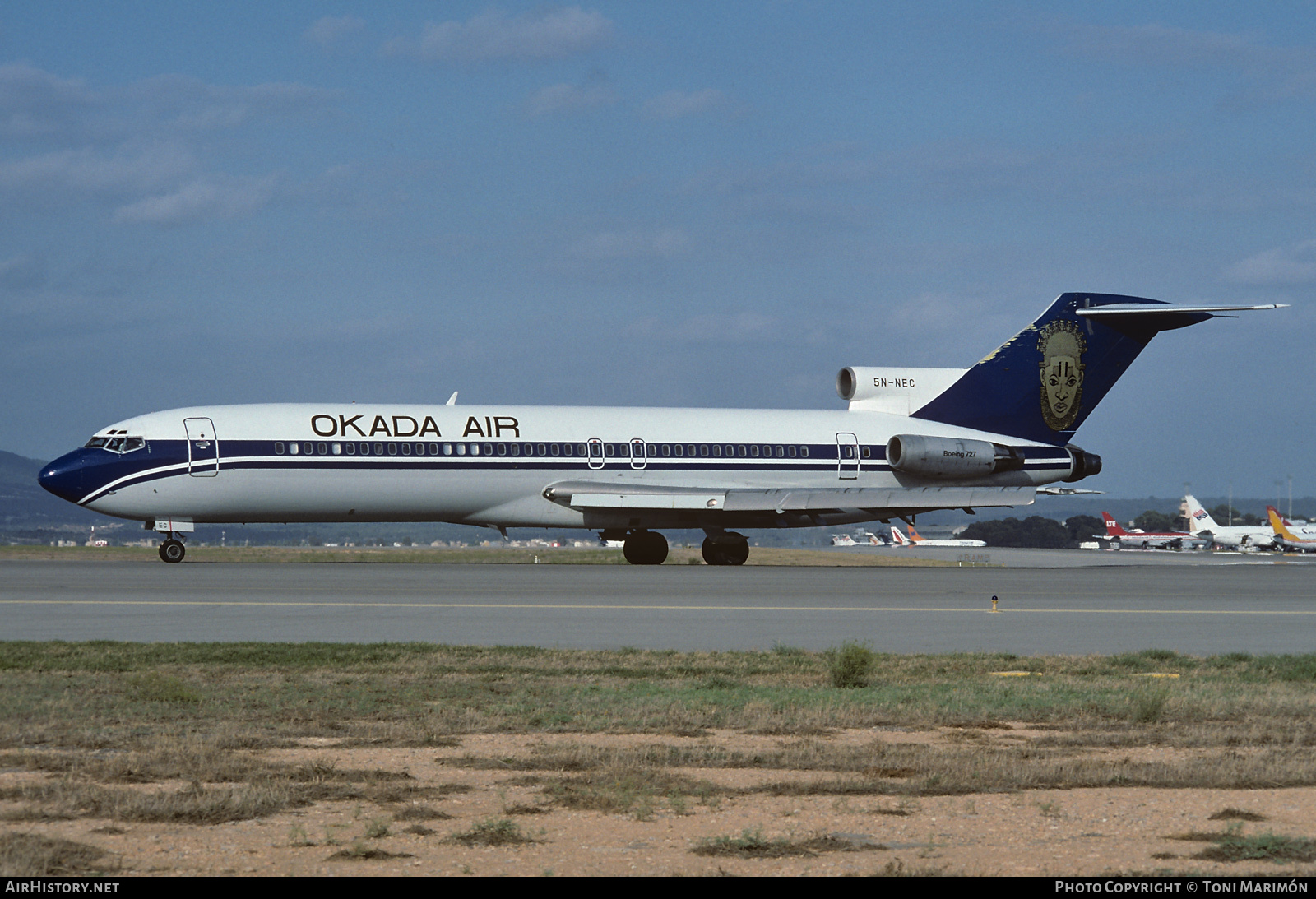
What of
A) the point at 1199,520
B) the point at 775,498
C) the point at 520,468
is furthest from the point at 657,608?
the point at 1199,520

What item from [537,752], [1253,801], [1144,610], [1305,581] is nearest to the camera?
[1253,801]

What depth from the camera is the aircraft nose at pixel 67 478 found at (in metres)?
35.6

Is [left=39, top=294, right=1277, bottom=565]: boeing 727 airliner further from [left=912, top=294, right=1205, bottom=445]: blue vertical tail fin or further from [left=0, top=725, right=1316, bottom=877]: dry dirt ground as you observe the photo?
[left=0, top=725, right=1316, bottom=877]: dry dirt ground

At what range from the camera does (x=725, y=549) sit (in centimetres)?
4238

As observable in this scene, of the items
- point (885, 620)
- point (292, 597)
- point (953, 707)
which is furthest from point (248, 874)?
point (292, 597)

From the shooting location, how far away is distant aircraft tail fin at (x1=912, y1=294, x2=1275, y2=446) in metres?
45.0

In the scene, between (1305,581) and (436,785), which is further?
(1305,581)

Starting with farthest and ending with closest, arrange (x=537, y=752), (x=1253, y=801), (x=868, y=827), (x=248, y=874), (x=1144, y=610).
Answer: (x=1144, y=610) → (x=537, y=752) → (x=1253, y=801) → (x=868, y=827) → (x=248, y=874)

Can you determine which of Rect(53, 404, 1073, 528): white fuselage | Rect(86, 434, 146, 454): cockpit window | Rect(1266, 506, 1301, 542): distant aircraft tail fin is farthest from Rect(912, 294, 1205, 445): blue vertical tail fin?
Rect(1266, 506, 1301, 542): distant aircraft tail fin

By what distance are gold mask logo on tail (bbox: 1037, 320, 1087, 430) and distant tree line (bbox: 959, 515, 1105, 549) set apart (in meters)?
110

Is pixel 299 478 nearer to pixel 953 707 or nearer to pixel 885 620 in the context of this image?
pixel 885 620

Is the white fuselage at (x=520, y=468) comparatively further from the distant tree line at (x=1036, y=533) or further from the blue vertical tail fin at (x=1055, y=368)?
the distant tree line at (x=1036, y=533)

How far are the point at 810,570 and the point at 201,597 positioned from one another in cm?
1768

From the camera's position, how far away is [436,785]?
888 centimetres
